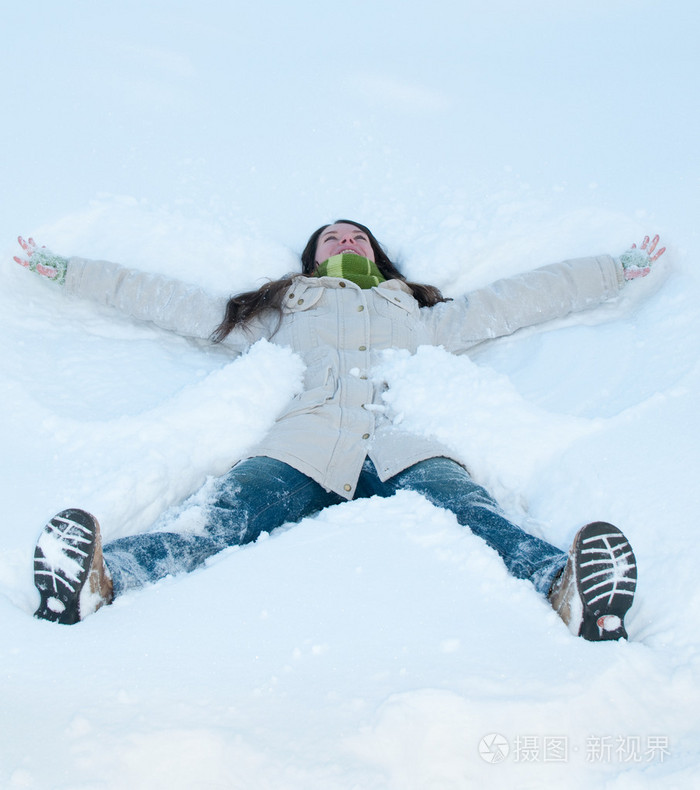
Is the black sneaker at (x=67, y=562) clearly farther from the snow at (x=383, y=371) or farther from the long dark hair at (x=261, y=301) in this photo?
the long dark hair at (x=261, y=301)

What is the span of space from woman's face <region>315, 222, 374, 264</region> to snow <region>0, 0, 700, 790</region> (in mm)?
168

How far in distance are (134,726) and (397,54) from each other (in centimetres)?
338

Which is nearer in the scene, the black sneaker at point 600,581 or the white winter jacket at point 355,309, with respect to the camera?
the black sneaker at point 600,581

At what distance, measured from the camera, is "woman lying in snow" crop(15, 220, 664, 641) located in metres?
1.32

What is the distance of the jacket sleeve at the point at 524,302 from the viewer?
2428mm

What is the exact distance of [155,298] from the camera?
2.45 meters

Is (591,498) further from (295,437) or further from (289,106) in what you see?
(289,106)

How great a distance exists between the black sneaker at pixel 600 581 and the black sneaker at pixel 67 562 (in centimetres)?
90

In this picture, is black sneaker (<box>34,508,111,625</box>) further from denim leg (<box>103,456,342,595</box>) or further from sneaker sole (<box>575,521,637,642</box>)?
sneaker sole (<box>575,521,637,642</box>)

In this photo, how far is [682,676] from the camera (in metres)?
1.28

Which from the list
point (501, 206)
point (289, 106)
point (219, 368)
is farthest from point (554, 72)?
point (219, 368)

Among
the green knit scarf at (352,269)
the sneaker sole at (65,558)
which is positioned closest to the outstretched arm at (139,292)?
the green knit scarf at (352,269)

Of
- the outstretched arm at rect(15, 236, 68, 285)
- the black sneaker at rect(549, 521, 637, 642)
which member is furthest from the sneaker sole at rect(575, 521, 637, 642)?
the outstretched arm at rect(15, 236, 68, 285)

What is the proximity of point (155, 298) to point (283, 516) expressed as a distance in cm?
103
